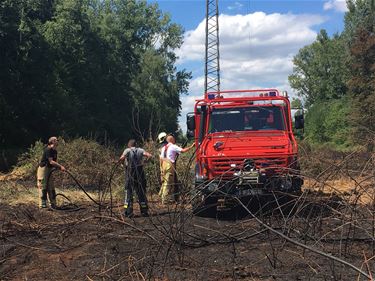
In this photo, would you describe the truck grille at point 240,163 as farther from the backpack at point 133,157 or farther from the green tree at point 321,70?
the green tree at point 321,70

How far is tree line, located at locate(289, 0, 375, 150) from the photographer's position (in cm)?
4247

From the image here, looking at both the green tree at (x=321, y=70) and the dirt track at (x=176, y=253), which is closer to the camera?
the dirt track at (x=176, y=253)

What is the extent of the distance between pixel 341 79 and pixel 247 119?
181ft

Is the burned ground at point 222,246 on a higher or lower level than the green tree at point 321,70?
lower

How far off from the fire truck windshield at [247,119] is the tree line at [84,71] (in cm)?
439

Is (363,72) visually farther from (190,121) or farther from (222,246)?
(222,246)

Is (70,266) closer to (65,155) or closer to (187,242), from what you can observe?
(187,242)

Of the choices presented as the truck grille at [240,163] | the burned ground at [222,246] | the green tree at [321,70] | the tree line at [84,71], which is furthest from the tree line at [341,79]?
the burned ground at [222,246]

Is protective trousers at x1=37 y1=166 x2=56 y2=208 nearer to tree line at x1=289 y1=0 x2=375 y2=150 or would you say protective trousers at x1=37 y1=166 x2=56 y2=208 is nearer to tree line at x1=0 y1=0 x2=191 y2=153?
tree line at x1=0 y1=0 x2=191 y2=153

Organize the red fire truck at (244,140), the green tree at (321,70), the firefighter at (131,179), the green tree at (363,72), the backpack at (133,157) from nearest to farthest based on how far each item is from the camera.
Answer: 1. the red fire truck at (244,140)
2. the firefighter at (131,179)
3. the backpack at (133,157)
4. the green tree at (363,72)
5. the green tree at (321,70)

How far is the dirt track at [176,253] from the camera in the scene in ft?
19.6

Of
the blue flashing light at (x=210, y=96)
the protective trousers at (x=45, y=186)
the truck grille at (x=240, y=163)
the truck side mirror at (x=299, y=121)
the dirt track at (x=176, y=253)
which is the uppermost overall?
the blue flashing light at (x=210, y=96)

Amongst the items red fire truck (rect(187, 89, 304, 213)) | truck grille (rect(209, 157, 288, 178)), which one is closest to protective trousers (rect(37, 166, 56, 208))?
red fire truck (rect(187, 89, 304, 213))

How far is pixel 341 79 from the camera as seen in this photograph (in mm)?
62031
